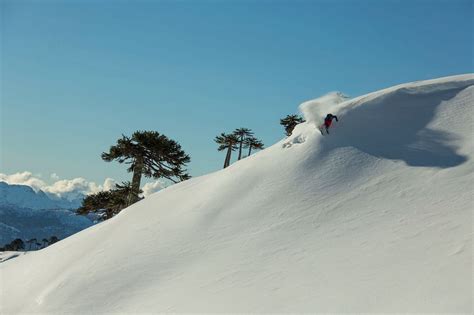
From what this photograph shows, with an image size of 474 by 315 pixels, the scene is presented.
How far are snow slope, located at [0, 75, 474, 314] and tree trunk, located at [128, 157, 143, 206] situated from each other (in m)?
10.3

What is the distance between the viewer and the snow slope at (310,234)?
329 inches

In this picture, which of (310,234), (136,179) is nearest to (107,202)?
(136,179)

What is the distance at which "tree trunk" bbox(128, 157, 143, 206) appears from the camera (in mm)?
27416

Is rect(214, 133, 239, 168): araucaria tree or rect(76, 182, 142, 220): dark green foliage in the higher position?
rect(214, 133, 239, 168): araucaria tree

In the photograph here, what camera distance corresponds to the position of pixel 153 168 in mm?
28609

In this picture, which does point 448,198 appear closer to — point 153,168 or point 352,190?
point 352,190

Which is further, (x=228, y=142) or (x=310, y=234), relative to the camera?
(x=228, y=142)

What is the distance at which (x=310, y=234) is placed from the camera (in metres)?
11.0

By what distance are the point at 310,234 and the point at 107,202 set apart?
2232 centimetres

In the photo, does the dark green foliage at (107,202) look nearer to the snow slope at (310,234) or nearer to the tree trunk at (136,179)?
the tree trunk at (136,179)

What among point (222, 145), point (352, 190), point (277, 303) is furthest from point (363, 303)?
point (222, 145)

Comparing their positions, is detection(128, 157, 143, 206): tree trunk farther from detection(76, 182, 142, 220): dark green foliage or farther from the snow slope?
the snow slope

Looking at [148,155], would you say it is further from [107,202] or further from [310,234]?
[310,234]

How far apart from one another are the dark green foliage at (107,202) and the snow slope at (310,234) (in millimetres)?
11410
